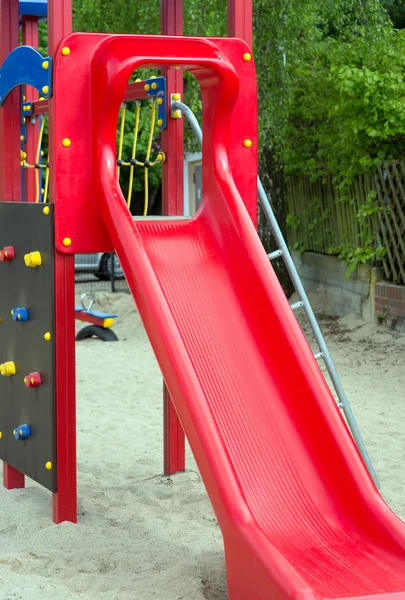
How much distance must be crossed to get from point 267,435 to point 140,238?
980 millimetres

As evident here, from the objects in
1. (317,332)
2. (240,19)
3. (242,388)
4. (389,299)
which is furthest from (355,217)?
(242,388)

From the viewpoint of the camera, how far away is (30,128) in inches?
259

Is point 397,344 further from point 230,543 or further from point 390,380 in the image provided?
point 230,543

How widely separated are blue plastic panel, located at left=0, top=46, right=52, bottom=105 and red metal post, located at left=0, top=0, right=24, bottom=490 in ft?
0.37

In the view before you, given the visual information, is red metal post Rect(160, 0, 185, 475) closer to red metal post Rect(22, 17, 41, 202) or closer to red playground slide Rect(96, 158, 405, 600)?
red playground slide Rect(96, 158, 405, 600)

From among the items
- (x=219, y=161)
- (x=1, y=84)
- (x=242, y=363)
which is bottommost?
(x=242, y=363)

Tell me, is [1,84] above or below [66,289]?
above

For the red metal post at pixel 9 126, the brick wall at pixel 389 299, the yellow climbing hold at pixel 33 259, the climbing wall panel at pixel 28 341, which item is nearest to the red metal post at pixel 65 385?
the climbing wall panel at pixel 28 341

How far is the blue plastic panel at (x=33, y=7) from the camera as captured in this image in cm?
687

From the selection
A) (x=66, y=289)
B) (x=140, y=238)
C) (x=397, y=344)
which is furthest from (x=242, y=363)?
(x=397, y=344)

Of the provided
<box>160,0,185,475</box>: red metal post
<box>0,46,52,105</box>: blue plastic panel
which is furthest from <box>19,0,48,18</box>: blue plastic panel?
<box>0,46,52,105</box>: blue plastic panel

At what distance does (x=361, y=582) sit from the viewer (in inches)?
130

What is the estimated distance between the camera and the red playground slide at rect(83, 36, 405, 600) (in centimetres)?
338

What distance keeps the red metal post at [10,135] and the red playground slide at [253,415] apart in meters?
1.01
